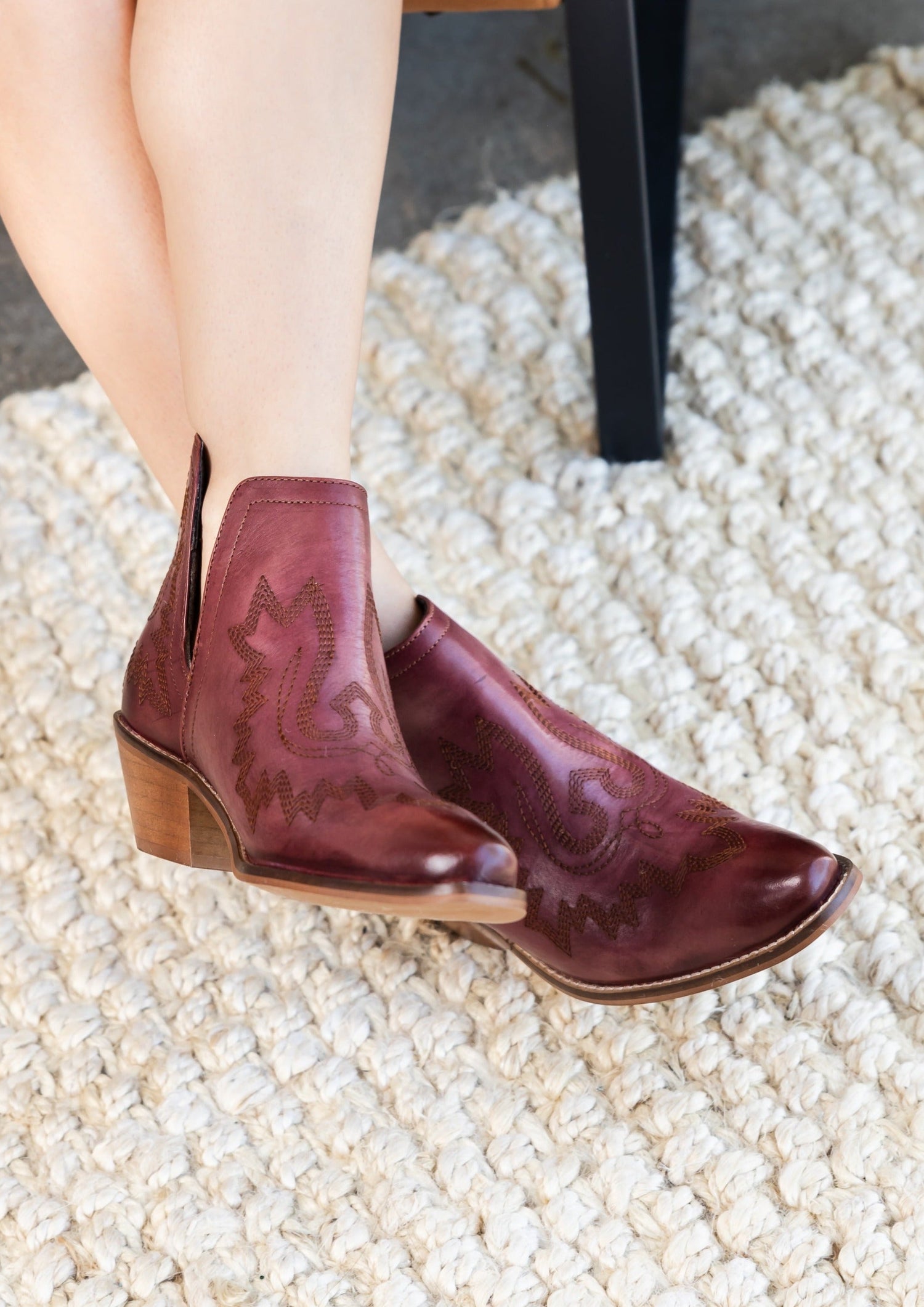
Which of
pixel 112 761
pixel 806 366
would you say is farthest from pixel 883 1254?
pixel 806 366

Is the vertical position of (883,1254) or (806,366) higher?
(806,366)

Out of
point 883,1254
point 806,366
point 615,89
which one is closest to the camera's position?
point 883,1254

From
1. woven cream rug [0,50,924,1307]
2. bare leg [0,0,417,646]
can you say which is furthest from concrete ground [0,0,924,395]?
bare leg [0,0,417,646]

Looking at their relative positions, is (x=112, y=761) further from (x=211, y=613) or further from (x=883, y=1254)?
(x=883, y=1254)

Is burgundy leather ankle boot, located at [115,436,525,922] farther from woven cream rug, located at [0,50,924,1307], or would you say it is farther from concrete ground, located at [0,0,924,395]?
concrete ground, located at [0,0,924,395]

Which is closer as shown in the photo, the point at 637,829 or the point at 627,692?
the point at 637,829

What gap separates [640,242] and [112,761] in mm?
512

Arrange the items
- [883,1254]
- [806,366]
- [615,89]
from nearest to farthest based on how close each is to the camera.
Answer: [883,1254] < [615,89] < [806,366]

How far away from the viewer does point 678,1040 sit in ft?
2.38

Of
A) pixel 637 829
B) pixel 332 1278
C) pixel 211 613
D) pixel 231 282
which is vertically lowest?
pixel 332 1278

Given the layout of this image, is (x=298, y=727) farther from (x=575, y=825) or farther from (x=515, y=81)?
(x=515, y=81)

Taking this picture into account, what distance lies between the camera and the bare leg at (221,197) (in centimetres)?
63

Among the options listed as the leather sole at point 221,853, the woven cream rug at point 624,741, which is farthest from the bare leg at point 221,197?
the woven cream rug at point 624,741

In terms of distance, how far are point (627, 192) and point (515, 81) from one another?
1.84 feet
